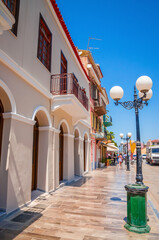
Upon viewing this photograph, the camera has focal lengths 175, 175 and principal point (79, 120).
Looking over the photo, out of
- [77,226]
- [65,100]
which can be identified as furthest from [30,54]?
[77,226]

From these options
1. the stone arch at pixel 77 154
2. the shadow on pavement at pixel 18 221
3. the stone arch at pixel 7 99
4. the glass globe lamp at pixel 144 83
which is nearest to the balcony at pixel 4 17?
the stone arch at pixel 7 99

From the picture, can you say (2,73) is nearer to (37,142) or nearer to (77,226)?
(37,142)

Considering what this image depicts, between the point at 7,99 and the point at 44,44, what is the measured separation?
368cm

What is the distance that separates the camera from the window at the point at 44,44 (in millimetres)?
6973

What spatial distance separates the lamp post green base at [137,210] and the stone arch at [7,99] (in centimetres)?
373

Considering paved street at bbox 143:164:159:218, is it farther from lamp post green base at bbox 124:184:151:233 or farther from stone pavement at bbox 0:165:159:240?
lamp post green base at bbox 124:184:151:233

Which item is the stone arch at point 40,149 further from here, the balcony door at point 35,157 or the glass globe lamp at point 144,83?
the glass globe lamp at point 144,83

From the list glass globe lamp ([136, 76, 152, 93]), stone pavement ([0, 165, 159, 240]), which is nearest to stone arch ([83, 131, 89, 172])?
stone pavement ([0, 165, 159, 240])

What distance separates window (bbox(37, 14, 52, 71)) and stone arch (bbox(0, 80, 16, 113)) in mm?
2612

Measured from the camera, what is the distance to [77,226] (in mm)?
4090

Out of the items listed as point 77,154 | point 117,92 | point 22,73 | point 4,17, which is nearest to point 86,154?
point 77,154

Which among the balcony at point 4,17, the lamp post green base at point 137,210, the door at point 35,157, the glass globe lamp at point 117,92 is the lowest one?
the lamp post green base at point 137,210

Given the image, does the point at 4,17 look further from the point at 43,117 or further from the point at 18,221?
the point at 43,117

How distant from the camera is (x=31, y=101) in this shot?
5992mm
